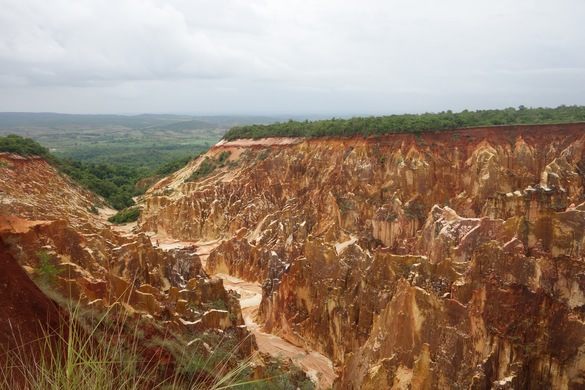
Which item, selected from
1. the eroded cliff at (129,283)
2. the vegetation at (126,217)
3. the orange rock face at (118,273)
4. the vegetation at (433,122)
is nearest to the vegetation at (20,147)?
the vegetation at (126,217)

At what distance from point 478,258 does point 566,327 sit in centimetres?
345

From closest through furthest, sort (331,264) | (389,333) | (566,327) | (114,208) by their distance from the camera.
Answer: (566,327), (389,333), (331,264), (114,208)

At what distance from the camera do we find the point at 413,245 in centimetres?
2678

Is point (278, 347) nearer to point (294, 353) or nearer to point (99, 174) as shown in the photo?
point (294, 353)

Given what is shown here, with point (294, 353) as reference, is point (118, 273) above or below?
above

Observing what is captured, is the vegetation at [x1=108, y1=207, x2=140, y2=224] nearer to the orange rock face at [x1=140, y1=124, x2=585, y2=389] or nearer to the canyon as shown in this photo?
the canyon

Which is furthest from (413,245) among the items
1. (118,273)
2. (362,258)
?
(118,273)

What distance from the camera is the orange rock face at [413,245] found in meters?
12.5

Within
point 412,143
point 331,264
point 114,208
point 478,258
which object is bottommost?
point 114,208

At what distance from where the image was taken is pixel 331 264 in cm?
2130

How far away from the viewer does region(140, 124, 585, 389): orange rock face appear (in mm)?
12484

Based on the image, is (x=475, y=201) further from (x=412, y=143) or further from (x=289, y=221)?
(x=289, y=221)

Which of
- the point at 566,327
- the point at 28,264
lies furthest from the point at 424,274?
the point at 28,264

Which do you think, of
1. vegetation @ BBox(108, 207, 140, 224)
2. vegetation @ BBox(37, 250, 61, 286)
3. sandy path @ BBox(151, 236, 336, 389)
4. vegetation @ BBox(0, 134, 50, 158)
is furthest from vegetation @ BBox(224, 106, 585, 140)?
vegetation @ BBox(37, 250, 61, 286)
